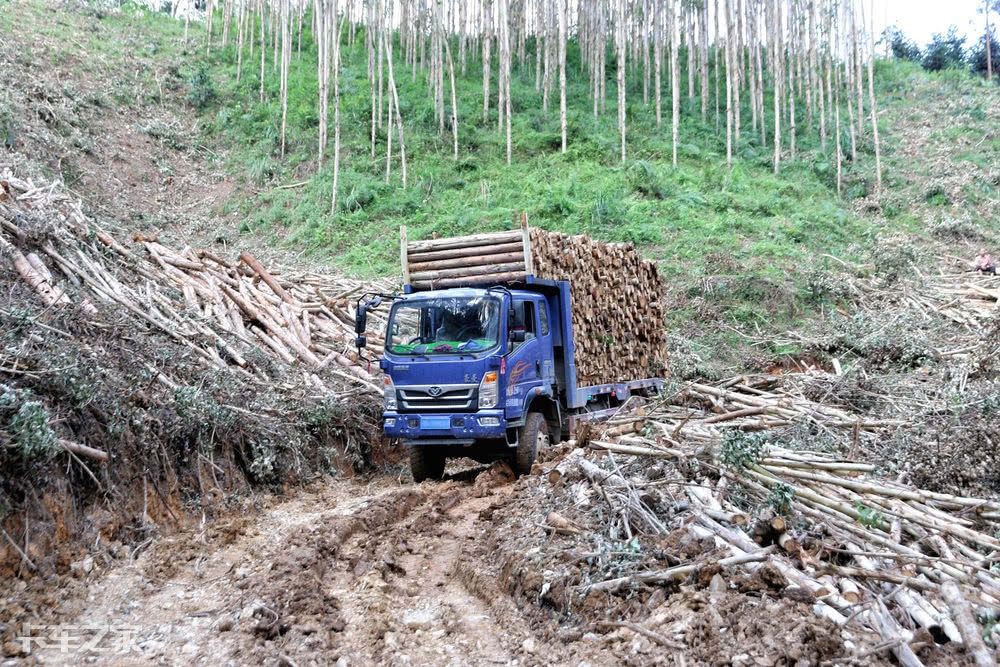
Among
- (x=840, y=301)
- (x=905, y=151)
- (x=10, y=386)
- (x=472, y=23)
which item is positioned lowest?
(x=840, y=301)

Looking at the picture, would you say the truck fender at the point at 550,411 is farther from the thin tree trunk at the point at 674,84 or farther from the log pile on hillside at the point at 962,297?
the thin tree trunk at the point at 674,84

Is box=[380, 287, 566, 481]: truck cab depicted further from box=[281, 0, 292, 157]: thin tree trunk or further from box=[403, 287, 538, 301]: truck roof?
box=[281, 0, 292, 157]: thin tree trunk

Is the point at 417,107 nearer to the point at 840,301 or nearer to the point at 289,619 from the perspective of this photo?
the point at 840,301

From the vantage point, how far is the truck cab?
30.0 ft

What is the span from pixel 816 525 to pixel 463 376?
4783mm

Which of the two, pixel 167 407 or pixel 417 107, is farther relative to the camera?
pixel 417 107

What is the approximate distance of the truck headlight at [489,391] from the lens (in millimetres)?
9086

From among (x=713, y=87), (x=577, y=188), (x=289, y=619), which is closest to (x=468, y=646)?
(x=289, y=619)

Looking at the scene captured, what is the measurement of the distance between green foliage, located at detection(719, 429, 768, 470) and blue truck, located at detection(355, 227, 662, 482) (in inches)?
136

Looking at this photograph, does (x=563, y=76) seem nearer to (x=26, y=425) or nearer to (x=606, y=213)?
(x=606, y=213)

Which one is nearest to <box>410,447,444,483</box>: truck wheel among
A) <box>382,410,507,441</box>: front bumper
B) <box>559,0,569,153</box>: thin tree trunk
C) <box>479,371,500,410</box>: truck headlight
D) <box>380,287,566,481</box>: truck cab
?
<box>380,287,566,481</box>: truck cab

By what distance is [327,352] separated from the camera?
12.6m

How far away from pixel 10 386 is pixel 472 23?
109ft

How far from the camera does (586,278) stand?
39.0ft
